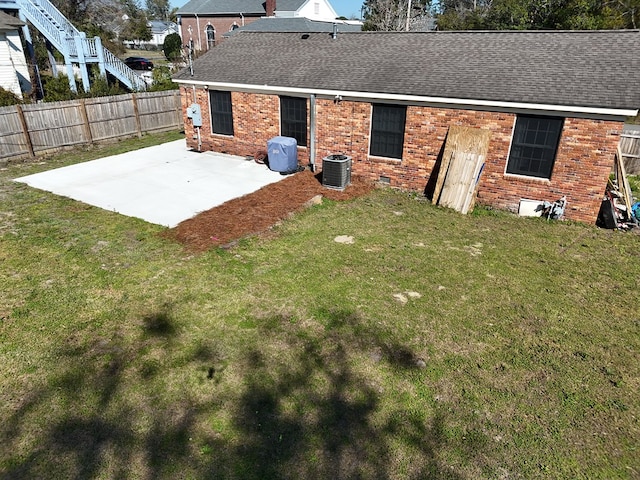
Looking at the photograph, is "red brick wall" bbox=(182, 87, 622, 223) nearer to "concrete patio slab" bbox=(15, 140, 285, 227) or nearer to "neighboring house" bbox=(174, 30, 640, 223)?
"neighboring house" bbox=(174, 30, 640, 223)

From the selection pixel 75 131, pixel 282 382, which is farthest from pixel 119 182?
pixel 282 382

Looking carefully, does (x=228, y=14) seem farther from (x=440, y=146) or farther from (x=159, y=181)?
(x=440, y=146)

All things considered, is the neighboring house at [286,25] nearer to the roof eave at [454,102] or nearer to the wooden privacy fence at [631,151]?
the roof eave at [454,102]

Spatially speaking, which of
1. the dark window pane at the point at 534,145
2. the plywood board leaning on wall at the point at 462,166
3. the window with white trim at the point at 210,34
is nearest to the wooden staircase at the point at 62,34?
the plywood board leaning on wall at the point at 462,166

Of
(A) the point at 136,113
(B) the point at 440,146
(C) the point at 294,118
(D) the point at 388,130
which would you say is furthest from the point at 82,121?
(B) the point at 440,146

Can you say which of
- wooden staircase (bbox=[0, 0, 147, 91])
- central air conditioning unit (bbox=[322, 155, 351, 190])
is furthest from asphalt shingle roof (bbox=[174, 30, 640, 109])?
wooden staircase (bbox=[0, 0, 147, 91])

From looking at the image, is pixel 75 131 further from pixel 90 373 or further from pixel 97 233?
pixel 90 373
